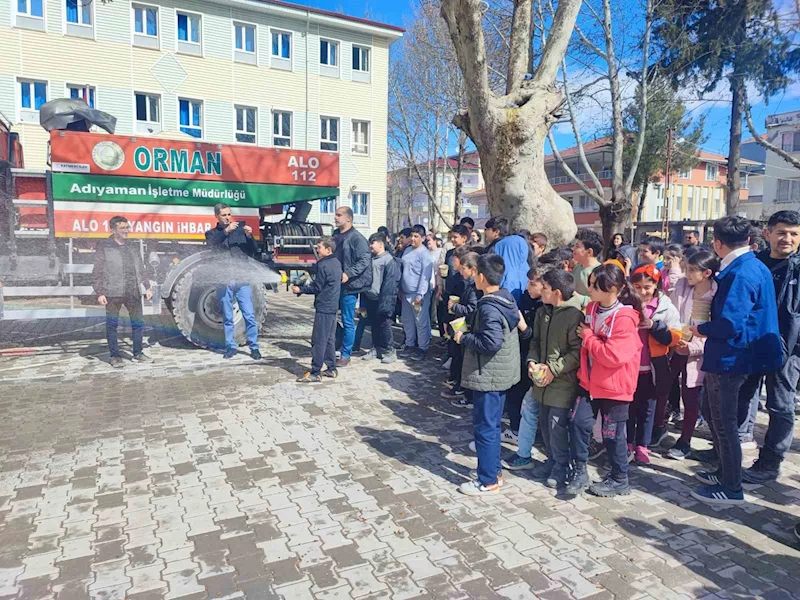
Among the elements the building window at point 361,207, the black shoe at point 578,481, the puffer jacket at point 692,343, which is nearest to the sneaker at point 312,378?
the black shoe at point 578,481

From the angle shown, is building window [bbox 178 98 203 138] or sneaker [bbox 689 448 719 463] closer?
sneaker [bbox 689 448 719 463]

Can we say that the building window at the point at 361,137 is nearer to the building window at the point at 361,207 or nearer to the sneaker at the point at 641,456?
the building window at the point at 361,207

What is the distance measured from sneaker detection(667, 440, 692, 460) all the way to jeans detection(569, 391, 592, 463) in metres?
1.18

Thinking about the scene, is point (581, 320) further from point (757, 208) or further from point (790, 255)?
point (757, 208)

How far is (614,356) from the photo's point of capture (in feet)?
11.8

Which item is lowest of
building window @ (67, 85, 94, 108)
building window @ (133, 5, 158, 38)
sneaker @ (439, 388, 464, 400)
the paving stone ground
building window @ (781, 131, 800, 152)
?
the paving stone ground

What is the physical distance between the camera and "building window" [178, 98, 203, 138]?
21.8 metres

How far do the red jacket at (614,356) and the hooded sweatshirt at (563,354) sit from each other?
13 centimetres

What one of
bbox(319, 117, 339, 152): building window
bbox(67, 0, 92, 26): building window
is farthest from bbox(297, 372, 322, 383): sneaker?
bbox(67, 0, 92, 26): building window

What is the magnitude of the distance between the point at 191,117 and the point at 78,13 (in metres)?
4.68

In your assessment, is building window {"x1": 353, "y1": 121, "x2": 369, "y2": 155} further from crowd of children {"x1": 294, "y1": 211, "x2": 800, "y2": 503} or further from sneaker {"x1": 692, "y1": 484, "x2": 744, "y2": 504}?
sneaker {"x1": 692, "y1": 484, "x2": 744, "y2": 504}

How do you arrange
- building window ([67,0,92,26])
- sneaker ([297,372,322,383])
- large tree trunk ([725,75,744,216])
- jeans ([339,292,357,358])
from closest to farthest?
sneaker ([297,372,322,383]), jeans ([339,292,357,358]), large tree trunk ([725,75,744,216]), building window ([67,0,92,26])

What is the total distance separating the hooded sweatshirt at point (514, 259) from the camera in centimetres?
575

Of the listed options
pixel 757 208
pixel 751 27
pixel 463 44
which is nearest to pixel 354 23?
pixel 751 27
